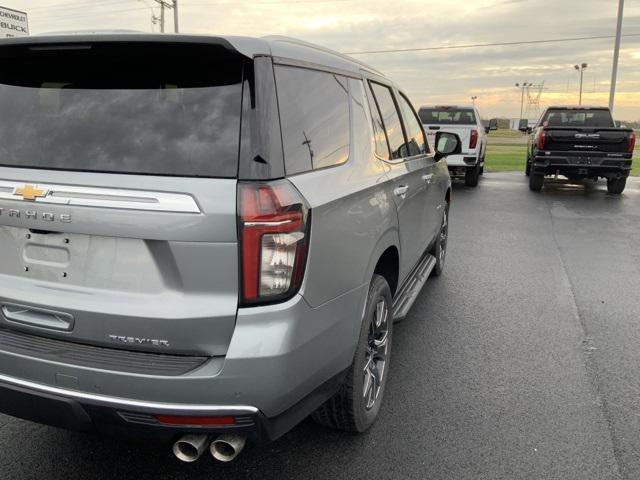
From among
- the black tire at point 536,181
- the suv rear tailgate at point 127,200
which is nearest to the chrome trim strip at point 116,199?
the suv rear tailgate at point 127,200

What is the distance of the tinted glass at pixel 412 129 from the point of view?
441cm

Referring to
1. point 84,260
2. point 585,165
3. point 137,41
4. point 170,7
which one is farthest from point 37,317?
point 170,7

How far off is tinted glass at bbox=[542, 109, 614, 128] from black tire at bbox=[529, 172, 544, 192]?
189cm

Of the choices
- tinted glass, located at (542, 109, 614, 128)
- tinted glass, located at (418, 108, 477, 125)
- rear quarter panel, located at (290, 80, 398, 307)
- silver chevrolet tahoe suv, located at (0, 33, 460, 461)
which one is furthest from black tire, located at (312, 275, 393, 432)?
tinted glass, located at (542, 109, 614, 128)

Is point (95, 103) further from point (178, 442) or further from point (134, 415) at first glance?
point (178, 442)

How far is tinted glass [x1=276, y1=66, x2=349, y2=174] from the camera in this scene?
2248 millimetres

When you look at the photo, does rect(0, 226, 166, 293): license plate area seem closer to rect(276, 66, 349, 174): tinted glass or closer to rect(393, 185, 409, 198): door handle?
rect(276, 66, 349, 174): tinted glass

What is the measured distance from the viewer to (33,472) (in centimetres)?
270

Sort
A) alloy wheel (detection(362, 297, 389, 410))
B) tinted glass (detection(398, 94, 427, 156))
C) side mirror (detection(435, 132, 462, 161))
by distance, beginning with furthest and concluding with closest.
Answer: side mirror (detection(435, 132, 462, 161)), tinted glass (detection(398, 94, 427, 156)), alloy wheel (detection(362, 297, 389, 410))

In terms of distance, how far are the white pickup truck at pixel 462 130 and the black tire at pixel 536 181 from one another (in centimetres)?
141

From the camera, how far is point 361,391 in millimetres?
2883

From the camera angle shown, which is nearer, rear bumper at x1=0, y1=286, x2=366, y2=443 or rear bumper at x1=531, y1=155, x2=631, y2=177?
rear bumper at x1=0, y1=286, x2=366, y2=443

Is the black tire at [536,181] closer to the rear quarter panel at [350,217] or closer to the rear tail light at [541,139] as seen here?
the rear tail light at [541,139]

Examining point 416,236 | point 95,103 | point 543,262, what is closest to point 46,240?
point 95,103
